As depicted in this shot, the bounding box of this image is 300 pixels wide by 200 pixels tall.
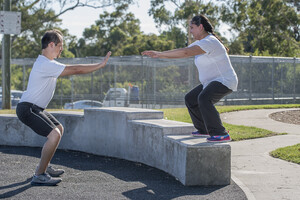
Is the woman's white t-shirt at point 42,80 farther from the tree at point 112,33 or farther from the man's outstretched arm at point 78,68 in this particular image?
the tree at point 112,33

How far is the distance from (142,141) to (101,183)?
1616 millimetres

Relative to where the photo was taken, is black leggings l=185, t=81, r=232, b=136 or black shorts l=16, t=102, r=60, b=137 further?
black leggings l=185, t=81, r=232, b=136

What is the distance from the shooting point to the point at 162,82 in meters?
20.0

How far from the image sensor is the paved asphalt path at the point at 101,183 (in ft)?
17.4

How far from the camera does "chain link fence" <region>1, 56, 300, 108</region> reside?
780 inches

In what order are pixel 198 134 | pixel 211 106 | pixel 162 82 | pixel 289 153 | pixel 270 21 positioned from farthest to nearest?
pixel 270 21
pixel 162 82
pixel 289 153
pixel 198 134
pixel 211 106

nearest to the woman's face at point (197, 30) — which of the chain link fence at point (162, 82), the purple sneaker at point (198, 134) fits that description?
the purple sneaker at point (198, 134)

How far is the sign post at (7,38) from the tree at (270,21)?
841 inches

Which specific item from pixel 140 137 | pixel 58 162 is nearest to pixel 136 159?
pixel 140 137

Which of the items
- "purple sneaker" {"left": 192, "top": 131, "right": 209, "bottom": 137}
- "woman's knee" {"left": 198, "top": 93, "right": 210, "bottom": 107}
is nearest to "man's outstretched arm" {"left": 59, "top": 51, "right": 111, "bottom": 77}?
"woman's knee" {"left": 198, "top": 93, "right": 210, "bottom": 107}

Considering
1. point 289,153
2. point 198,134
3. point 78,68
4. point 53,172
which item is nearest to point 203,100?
point 198,134

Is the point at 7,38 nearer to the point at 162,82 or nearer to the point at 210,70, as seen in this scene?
the point at 162,82

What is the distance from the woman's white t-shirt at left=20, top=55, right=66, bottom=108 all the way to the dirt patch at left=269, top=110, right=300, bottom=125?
8436mm

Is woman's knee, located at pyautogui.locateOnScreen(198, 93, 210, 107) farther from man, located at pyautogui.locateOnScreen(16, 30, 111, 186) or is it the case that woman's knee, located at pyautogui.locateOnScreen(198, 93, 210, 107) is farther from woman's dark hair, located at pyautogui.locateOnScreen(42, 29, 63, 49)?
woman's dark hair, located at pyautogui.locateOnScreen(42, 29, 63, 49)
